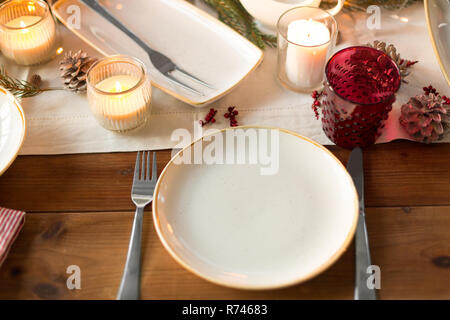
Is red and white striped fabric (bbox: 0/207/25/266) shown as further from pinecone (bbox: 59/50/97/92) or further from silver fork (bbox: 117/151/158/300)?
pinecone (bbox: 59/50/97/92)

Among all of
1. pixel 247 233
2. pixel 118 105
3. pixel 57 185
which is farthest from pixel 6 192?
pixel 247 233

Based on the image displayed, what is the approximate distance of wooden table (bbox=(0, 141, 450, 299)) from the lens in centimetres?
56

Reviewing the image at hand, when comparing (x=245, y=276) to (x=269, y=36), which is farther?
(x=269, y=36)

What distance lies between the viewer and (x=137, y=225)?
608 mm

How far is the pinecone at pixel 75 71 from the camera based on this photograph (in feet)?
2.52

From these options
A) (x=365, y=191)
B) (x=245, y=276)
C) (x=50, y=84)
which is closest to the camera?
(x=245, y=276)

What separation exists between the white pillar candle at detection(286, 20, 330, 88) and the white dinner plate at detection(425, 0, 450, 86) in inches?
5.9

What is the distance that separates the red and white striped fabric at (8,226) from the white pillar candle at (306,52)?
46 cm

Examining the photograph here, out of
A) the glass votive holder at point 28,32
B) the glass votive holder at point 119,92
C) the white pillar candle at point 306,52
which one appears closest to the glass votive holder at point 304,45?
the white pillar candle at point 306,52

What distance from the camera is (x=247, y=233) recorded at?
59cm

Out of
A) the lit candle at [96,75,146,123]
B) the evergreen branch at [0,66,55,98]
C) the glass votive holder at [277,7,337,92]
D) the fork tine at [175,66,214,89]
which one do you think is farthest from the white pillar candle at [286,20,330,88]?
the evergreen branch at [0,66,55,98]

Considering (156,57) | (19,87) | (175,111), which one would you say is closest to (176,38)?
(156,57)
